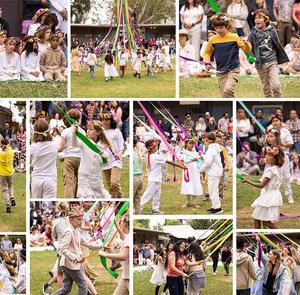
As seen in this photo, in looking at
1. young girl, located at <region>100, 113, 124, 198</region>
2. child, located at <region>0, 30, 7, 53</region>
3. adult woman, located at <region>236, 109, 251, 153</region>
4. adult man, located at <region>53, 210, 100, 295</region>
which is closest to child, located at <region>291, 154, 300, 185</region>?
adult woman, located at <region>236, 109, 251, 153</region>

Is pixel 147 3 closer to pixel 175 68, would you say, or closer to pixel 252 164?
pixel 175 68

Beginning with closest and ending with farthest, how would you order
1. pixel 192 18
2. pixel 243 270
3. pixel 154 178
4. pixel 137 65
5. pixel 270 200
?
pixel 270 200 → pixel 154 178 → pixel 243 270 → pixel 192 18 → pixel 137 65

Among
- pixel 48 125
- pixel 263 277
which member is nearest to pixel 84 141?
pixel 48 125

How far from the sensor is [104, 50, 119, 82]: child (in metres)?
8.98

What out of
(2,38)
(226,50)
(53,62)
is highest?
(2,38)

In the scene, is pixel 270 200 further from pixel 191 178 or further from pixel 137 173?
pixel 137 173

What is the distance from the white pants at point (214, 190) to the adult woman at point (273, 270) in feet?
2.87

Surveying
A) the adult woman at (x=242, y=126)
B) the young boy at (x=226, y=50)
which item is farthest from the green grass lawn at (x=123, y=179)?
the young boy at (x=226, y=50)

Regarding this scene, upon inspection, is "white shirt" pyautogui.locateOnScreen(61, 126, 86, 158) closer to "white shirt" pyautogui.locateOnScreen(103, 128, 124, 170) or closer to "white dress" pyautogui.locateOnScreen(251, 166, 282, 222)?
"white shirt" pyautogui.locateOnScreen(103, 128, 124, 170)

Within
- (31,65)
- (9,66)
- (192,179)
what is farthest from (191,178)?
(9,66)

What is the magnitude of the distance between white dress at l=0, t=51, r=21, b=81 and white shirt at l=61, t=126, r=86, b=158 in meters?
1.07

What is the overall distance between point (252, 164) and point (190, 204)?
36.0 inches

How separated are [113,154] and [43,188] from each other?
0.96m

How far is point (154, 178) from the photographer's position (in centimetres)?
866
